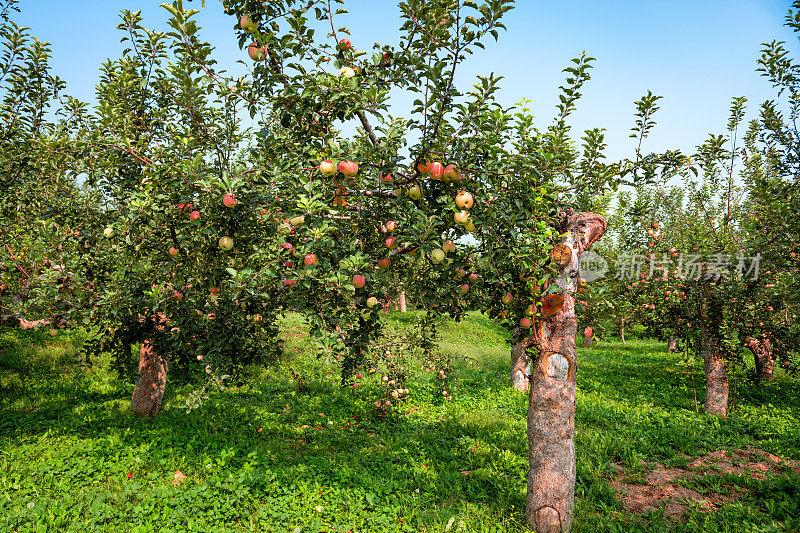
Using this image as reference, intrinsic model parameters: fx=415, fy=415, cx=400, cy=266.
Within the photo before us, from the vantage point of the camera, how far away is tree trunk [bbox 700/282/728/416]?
901 cm

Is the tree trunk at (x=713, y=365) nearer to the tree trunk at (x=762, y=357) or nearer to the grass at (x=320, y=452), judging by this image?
the grass at (x=320, y=452)

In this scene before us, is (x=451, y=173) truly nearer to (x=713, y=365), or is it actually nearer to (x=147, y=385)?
(x=147, y=385)

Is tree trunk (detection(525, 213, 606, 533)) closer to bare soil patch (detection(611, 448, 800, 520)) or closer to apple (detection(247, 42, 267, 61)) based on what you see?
bare soil patch (detection(611, 448, 800, 520))

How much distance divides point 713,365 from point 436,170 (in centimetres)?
939

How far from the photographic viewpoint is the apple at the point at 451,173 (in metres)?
3.31

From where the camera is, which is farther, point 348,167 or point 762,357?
point 762,357

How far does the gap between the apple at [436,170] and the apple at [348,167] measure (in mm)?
614

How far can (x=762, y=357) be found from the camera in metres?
11.8

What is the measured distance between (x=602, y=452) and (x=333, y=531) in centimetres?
457

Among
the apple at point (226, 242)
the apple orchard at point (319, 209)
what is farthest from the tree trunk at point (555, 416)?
the apple at point (226, 242)

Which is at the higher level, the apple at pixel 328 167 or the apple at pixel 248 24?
the apple at pixel 248 24

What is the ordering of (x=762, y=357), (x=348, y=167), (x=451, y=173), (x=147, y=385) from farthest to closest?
(x=762, y=357) → (x=147, y=385) → (x=451, y=173) → (x=348, y=167)

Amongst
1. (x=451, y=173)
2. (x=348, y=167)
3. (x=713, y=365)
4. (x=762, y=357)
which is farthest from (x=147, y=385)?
(x=762, y=357)

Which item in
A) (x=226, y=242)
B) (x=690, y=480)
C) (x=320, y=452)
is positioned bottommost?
(x=320, y=452)
